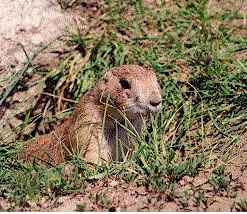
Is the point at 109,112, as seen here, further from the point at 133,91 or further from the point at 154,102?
the point at 154,102

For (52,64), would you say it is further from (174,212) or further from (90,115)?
(174,212)

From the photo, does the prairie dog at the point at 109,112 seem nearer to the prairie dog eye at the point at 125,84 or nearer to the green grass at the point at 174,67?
the prairie dog eye at the point at 125,84

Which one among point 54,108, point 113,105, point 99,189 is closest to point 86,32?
point 54,108

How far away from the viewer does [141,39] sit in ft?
23.0

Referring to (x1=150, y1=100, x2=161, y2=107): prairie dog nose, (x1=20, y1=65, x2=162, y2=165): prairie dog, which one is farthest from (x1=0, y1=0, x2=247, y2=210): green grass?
(x1=150, y1=100, x2=161, y2=107): prairie dog nose

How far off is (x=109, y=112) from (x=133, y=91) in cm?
38

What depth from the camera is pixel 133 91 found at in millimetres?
5258

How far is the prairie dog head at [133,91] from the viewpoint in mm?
5188

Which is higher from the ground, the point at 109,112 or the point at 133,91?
the point at 133,91

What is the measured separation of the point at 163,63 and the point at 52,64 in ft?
4.30

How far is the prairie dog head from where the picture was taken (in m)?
5.19

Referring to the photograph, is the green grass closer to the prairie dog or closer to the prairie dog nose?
the prairie dog

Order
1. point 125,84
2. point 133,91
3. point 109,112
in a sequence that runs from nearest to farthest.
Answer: point 133,91 < point 125,84 < point 109,112

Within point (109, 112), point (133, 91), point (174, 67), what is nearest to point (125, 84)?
point (133, 91)
